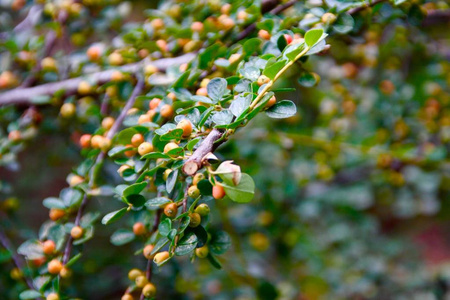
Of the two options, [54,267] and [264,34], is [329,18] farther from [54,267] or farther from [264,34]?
[54,267]

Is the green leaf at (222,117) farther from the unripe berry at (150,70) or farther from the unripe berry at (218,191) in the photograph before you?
the unripe berry at (150,70)

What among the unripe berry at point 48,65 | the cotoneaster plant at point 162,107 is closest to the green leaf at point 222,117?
the cotoneaster plant at point 162,107

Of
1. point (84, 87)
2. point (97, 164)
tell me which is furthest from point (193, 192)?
point (84, 87)

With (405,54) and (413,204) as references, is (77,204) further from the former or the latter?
(405,54)

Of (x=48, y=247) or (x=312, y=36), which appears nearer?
(x=312, y=36)

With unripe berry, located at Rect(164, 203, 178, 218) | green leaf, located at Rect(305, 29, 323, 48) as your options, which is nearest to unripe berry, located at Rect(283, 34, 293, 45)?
green leaf, located at Rect(305, 29, 323, 48)
